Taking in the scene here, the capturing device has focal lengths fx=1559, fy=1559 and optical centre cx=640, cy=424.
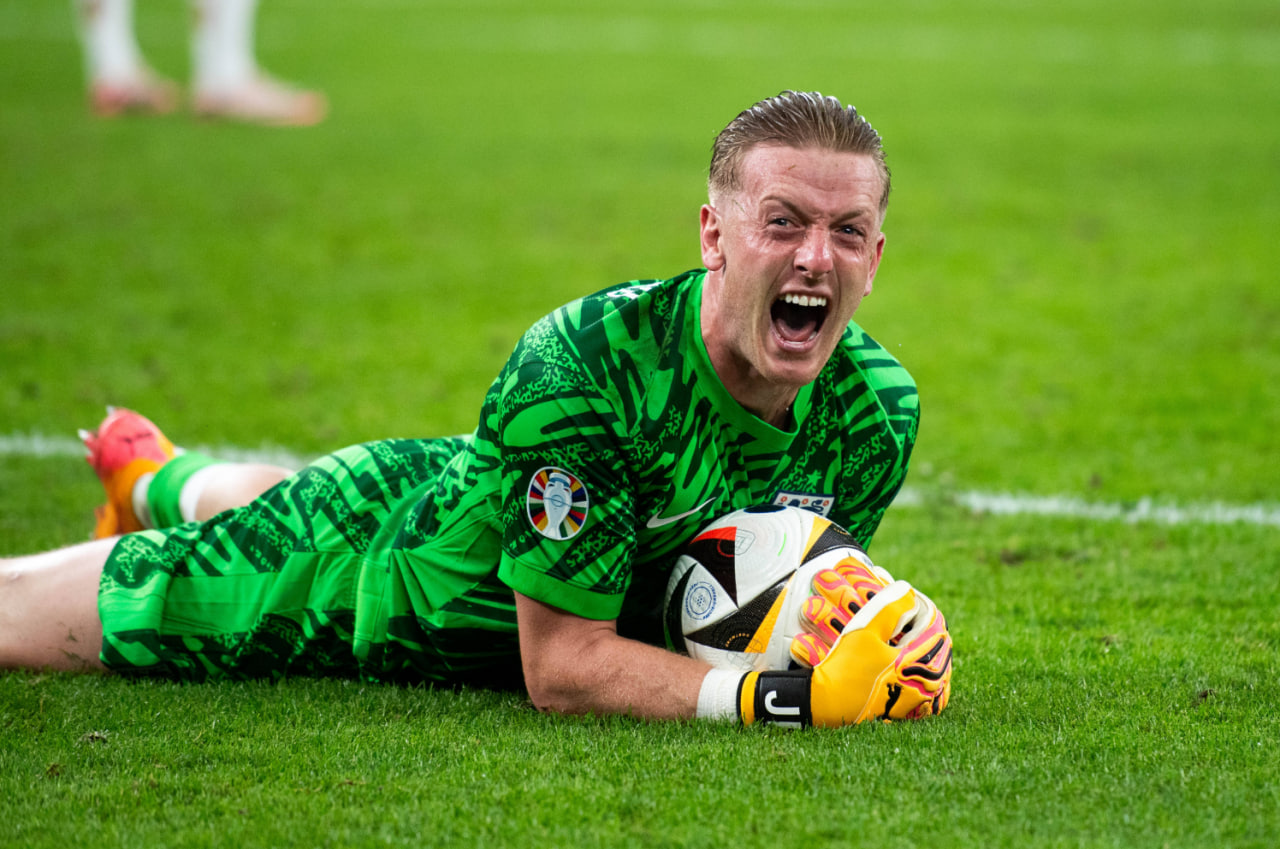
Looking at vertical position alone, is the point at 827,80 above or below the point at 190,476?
above

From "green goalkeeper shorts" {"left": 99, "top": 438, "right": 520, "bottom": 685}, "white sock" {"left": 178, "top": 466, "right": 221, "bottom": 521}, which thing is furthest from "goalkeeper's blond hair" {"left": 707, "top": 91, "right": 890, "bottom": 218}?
"white sock" {"left": 178, "top": 466, "right": 221, "bottom": 521}

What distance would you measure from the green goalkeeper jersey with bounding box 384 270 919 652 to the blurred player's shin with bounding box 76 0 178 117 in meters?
13.6

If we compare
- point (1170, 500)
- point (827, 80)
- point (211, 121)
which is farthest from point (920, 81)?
point (1170, 500)

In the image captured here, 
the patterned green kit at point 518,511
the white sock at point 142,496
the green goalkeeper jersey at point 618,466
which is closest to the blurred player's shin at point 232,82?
the white sock at point 142,496

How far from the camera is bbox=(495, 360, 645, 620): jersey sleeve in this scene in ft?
13.1

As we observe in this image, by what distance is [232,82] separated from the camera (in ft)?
56.7

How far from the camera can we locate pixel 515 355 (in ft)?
13.6

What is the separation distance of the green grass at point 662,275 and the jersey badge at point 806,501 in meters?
0.67

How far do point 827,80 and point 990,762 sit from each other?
58.0 feet

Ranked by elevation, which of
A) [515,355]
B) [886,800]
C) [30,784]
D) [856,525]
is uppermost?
[515,355]

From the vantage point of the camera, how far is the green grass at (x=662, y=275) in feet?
12.1

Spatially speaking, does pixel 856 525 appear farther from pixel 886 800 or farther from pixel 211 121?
pixel 211 121

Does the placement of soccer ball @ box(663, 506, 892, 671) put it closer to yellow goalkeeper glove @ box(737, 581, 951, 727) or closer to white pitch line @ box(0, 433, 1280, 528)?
yellow goalkeeper glove @ box(737, 581, 951, 727)

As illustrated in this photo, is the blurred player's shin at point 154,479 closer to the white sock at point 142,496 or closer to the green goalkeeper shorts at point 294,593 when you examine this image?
the white sock at point 142,496
